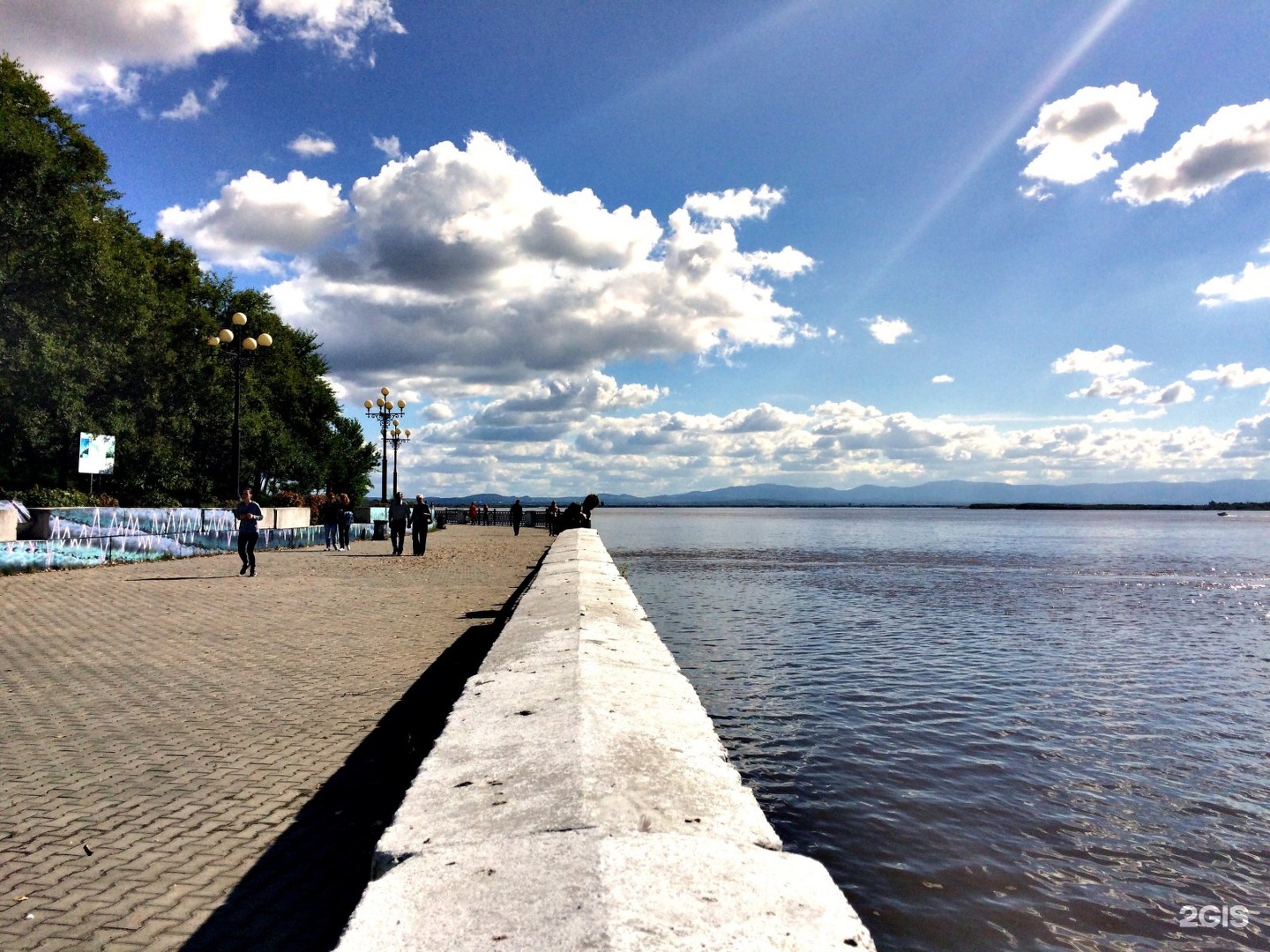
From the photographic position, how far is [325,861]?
3740 mm

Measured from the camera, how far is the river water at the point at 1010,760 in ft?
14.2

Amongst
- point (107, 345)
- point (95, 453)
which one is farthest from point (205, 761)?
point (107, 345)

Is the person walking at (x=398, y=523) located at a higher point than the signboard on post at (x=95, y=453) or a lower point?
lower

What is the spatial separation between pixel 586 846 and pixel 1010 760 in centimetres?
568

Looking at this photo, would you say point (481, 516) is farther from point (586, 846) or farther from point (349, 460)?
point (586, 846)

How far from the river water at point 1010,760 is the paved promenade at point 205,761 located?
268 centimetres

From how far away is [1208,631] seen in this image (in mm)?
15031

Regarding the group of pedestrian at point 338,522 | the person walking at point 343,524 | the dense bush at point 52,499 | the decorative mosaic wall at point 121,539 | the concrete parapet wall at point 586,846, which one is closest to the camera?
the concrete parapet wall at point 586,846

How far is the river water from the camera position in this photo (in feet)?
14.2

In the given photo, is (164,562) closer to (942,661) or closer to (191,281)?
(942,661)

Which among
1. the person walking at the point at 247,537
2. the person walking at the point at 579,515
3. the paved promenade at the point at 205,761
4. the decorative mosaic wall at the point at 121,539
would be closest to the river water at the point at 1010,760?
the paved promenade at the point at 205,761

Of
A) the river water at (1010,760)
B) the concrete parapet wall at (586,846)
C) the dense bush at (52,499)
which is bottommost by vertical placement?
the river water at (1010,760)

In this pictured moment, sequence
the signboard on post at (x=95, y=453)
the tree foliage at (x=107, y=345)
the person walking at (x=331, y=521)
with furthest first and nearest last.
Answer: the person walking at (x=331, y=521) → the tree foliage at (x=107, y=345) → the signboard on post at (x=95, y=453)

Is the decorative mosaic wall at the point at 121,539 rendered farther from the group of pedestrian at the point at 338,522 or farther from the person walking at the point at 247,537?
the person walking at the point at 247,537
